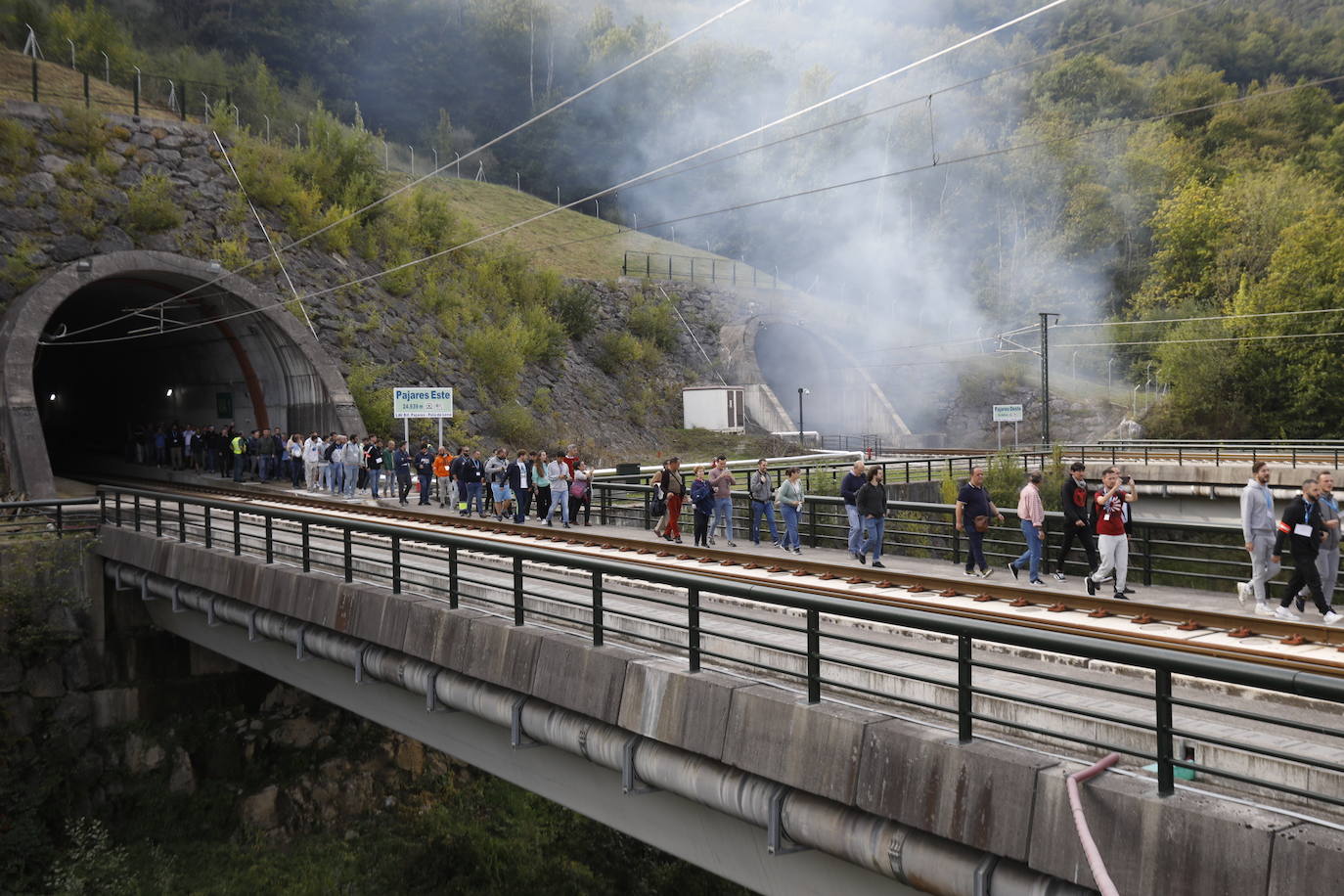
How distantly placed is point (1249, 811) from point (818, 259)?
98.3 m

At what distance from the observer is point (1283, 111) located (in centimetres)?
7719

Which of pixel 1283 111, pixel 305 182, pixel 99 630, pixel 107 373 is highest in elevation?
pixel 1283 111

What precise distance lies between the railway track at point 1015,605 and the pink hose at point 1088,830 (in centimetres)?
397

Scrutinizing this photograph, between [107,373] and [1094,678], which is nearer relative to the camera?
[1094,678]

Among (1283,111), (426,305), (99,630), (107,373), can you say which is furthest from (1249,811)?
(1283,111)

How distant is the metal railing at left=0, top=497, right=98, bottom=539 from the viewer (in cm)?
1984

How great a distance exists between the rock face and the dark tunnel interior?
2.40 meters

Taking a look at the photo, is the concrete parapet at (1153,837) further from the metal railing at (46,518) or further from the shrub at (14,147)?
the shrub at (14,147)

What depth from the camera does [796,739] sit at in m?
6.94

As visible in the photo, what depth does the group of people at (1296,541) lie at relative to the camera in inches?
428

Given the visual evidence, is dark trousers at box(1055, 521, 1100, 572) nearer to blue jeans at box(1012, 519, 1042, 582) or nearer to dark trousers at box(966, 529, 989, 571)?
blue jeans at box(1012, 519, 1042, 582)

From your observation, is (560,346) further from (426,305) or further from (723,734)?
(723,734)

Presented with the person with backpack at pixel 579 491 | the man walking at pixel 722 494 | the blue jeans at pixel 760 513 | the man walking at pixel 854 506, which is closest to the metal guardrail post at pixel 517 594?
the man walking at pixel 854 506

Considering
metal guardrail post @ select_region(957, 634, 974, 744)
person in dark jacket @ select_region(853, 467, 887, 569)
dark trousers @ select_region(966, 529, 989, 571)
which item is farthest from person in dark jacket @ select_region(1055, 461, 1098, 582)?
metal guardrail post @ select_region(957, 634, 974, 744)
